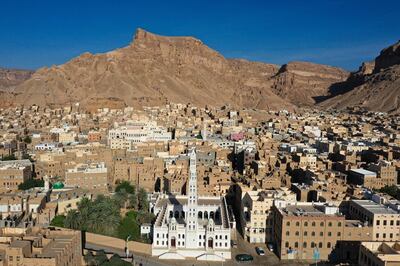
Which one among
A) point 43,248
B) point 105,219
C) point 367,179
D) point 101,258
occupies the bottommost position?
point 101,258

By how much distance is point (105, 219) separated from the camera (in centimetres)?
4625

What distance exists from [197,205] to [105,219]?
31.5 ft

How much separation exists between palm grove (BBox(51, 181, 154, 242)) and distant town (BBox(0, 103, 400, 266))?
0.36 feet

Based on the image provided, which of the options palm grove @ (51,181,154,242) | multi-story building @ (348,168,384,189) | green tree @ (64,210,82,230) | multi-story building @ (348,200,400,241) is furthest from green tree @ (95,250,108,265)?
multi-story building @ (348,168,384,189)

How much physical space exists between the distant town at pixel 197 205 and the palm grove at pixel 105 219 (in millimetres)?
110

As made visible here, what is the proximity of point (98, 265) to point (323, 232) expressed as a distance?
20.1 m

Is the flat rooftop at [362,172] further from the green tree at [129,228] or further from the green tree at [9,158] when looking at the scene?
the green tree at [9,158]

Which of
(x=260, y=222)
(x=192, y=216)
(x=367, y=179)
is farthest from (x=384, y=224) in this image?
(x=367, y=179)

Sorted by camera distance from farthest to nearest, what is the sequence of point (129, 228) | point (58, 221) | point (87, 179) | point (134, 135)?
point (134, 135)
point (87, 179)
point (129, 228)
point (58, 221)

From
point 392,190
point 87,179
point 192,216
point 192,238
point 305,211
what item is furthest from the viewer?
point 87,179

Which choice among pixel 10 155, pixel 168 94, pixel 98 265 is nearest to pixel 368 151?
pixel 98 265

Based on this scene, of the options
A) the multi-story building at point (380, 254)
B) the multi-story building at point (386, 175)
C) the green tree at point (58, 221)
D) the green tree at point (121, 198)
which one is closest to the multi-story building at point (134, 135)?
the green tree at point (121, 198)

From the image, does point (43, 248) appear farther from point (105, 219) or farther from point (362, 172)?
point (362, 172)

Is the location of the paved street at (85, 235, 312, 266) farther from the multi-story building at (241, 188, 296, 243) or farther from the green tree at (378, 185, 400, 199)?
the green tree at (378, 185, 400, 199)
